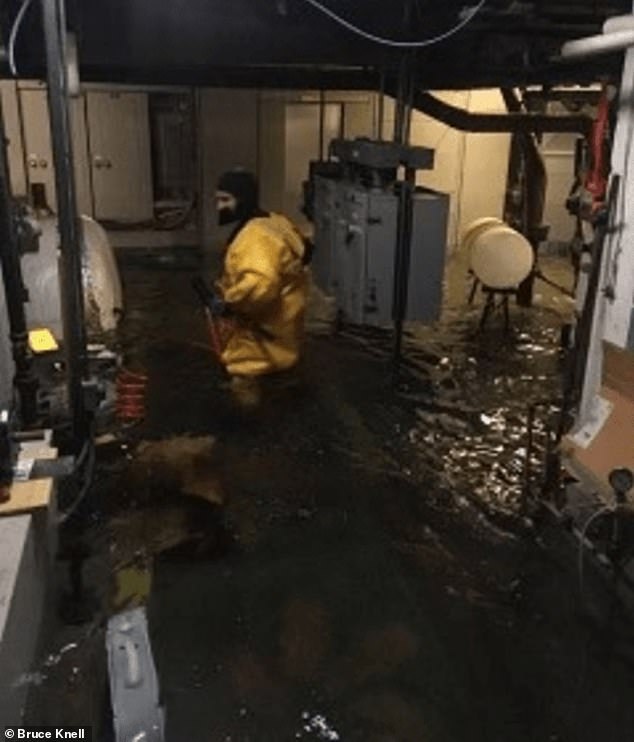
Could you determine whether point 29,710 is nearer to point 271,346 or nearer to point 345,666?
point 345,666

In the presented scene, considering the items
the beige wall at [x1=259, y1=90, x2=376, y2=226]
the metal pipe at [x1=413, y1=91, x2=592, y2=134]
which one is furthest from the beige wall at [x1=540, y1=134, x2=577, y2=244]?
the metal pipe at [x1=413, y1=91, x2=592, y2=134]

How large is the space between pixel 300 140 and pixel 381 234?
4.06 m

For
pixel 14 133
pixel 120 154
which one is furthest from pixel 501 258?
pixel 14 133

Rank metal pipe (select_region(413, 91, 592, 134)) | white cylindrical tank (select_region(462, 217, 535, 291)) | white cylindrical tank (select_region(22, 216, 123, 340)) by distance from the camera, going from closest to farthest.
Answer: white cylindrical tank (select_region(22, 216, 123, 340))
metal pipe (select_region(413, 91, 592, 134))
white cylindrical tank (select_region(462, 217, 535, 291))

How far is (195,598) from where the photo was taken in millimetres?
2598

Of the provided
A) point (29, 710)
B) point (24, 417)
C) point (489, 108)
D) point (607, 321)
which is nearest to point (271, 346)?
point (24, 417)

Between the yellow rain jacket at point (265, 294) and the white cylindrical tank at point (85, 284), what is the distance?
120cm

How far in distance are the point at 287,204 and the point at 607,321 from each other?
6067 millimetres

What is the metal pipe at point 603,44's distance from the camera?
2.29 meters

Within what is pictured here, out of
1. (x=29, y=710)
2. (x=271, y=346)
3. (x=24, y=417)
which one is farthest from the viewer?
(x=271, y=346)

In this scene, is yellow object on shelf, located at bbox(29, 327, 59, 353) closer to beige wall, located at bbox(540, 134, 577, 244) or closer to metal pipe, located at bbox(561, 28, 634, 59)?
metal pipe, located at bbox(561, 28, 634, 59)

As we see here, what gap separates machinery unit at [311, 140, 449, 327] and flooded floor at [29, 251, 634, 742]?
561 mm

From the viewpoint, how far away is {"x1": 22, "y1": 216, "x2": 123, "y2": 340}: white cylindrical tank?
5.07 m

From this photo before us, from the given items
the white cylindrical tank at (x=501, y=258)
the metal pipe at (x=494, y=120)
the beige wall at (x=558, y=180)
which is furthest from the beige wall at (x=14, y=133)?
the beige wall at (x=558, y=180)
